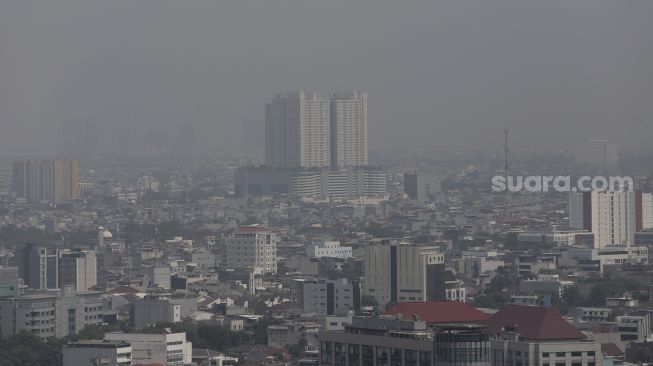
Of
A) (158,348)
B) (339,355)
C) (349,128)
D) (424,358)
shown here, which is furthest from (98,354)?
(349,128)

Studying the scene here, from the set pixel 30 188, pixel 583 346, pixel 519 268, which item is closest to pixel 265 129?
pixel 30 188

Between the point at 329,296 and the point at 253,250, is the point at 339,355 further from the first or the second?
the point at 253,250

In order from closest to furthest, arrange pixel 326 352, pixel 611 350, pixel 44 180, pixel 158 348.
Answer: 1. pixel 326 352
2. pixel 611 350
3. pixel 158 348
4. pixel 44 180

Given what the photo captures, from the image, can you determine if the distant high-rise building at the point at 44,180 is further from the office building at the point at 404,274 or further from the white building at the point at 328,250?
the office building at the point at 404,274

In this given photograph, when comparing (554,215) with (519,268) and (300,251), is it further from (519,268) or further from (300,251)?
(519,268)

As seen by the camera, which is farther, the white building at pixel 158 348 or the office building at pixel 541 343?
the white building at pixel 158 348

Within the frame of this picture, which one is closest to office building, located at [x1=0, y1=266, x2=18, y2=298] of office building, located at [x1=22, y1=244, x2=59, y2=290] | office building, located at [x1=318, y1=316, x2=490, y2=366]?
office building, located at [x1=22, y1=244, x2=59, y2=290]

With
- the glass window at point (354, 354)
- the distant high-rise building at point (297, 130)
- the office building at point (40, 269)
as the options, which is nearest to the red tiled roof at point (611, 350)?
the glass window at point (354, 354)
